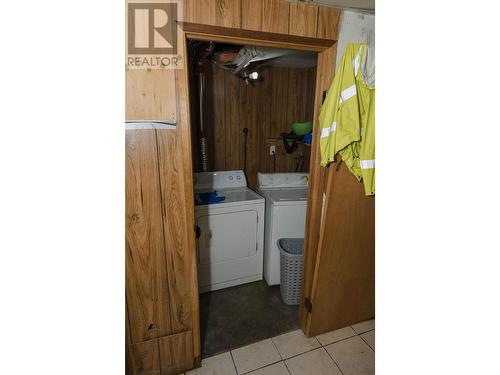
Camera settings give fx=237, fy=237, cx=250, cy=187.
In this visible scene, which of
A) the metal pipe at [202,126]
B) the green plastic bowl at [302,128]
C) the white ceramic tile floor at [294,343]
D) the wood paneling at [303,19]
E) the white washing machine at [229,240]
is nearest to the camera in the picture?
the wood paneling at [303,19]

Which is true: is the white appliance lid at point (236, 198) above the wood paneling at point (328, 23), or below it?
below

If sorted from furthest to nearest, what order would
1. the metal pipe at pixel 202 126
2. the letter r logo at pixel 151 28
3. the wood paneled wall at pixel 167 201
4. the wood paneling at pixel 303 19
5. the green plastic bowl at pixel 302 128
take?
the green plastic bowl at pixel 302 128 → the metal pipe at pixel 202 126 → the wood paneling at pixel 303 19 → the wood paneled wall at pixel 167 201 → the letter r logo at pixel 151 28

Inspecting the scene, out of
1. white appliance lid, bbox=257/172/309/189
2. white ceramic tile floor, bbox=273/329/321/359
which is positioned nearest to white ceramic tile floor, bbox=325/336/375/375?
white ceramic tile floor, bbox=273/329/321/359

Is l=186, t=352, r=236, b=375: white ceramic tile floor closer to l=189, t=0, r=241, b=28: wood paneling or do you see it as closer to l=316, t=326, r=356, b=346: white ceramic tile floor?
l=316, t=326, r=356, b=346: white ceramic tile floor

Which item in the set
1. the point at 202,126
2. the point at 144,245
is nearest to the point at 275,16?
the point at 144,245

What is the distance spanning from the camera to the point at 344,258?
179 centimetres

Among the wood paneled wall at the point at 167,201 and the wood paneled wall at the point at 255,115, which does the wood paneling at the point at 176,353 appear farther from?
the wood paneled wall at the point at 255,115

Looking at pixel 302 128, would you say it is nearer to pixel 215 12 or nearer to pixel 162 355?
pixel 215 12

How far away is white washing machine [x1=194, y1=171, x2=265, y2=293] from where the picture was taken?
2.18 meters

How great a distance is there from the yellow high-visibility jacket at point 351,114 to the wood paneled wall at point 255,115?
156cm

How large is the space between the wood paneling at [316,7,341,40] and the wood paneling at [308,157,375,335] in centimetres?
77

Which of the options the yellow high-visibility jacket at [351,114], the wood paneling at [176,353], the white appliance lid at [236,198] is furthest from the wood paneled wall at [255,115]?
the wood paneling at [176,353]

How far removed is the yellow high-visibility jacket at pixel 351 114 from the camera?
1.36m
